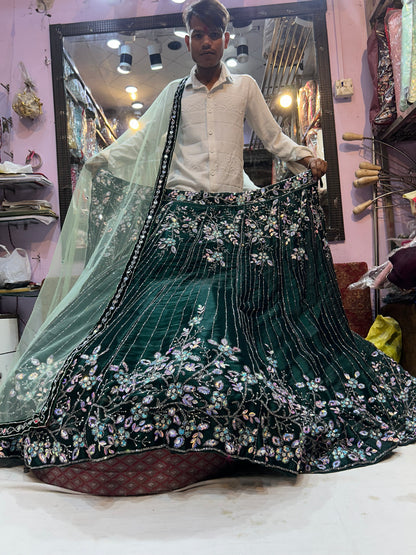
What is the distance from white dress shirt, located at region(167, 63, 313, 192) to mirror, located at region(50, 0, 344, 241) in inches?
34.4

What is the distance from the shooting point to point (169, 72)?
279 cm

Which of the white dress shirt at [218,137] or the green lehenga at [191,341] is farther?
the white dress shirt at [218,137]

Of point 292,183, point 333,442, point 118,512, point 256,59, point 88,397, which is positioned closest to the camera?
point 118,512

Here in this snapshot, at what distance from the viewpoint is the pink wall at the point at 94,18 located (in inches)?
107

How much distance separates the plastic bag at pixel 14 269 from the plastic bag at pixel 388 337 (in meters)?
2.09

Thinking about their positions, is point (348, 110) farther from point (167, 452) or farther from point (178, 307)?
point (167, 452)

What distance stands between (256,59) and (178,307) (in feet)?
7.35

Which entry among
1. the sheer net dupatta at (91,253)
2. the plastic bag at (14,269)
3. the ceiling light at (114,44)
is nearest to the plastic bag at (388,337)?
the sheer net dupatta at (91,253)

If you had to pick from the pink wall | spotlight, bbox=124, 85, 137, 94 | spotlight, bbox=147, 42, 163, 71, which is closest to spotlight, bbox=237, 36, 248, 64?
the pink wall

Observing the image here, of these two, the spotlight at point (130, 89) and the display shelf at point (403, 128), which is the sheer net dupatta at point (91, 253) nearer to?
the spotlight at point (130, 89)

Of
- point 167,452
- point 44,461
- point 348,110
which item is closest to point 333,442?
point 167,452

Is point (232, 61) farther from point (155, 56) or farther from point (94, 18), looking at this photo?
point (94, 18)

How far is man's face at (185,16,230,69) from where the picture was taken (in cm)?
176

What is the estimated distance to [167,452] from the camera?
910mm
